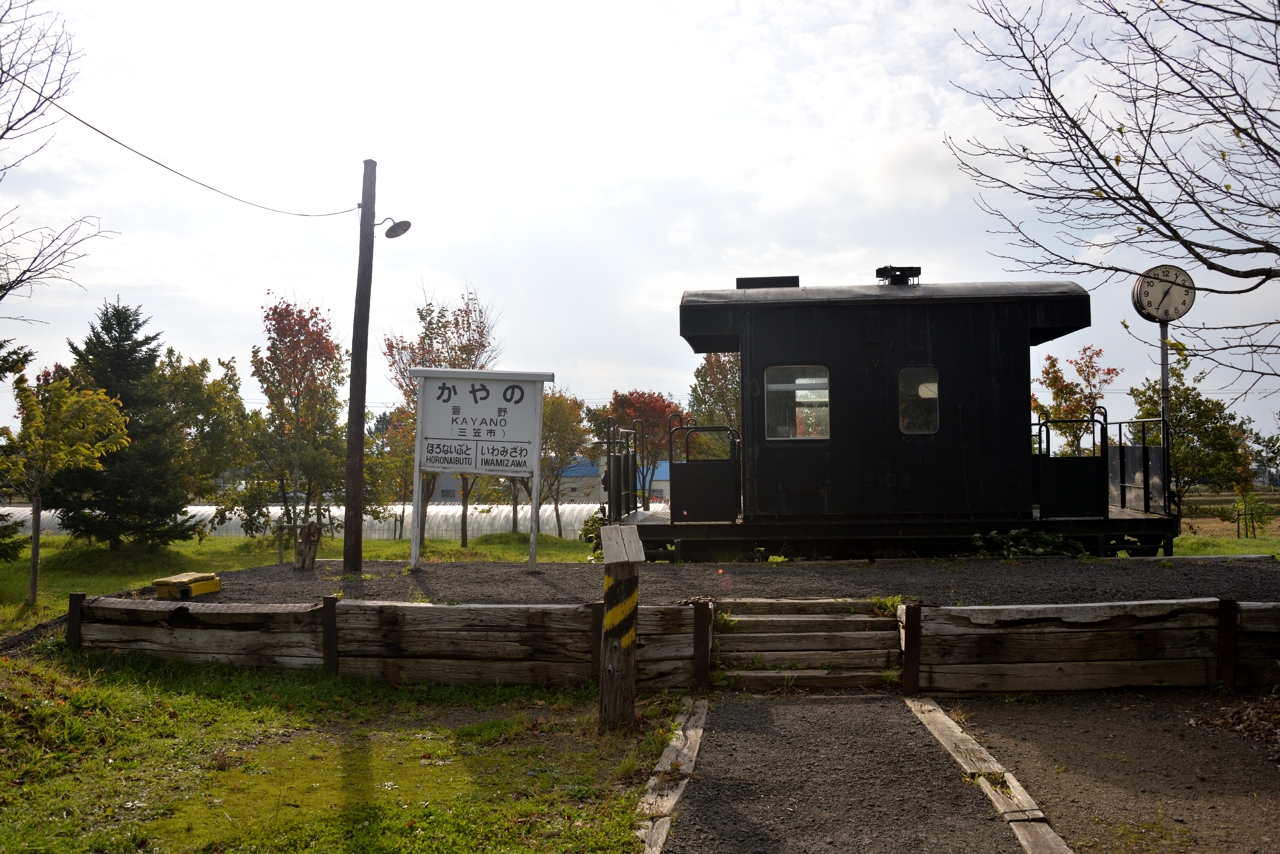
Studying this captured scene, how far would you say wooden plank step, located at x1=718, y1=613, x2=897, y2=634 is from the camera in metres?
7.02

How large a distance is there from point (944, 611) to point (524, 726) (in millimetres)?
3395

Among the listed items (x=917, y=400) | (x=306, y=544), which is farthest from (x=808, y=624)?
(x=306, y=544)

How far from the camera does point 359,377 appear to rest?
10.9 metres

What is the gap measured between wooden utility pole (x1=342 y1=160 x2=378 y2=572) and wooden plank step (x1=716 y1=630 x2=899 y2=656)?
5.75 m

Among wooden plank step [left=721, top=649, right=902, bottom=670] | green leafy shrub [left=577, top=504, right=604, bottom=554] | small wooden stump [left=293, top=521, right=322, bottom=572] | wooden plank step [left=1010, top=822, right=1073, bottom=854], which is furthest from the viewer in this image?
green leafy shrub [left=577, top=504, right=604, bottom=554]

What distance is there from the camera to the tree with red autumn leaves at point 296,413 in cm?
2259

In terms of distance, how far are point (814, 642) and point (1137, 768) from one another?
2.42 m

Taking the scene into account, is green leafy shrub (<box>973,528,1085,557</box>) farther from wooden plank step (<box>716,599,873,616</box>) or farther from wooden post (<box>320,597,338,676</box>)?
wooden post (<box>320,597,338,676</box>)

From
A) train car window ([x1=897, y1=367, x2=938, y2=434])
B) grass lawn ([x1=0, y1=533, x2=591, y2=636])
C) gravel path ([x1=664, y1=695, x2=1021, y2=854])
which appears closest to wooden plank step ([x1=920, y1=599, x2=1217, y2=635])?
gravel path ([x1=664, y1=695, x2=1021, y2=854])

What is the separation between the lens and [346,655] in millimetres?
6984

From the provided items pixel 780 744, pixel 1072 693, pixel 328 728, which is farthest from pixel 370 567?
pixel 1072 693

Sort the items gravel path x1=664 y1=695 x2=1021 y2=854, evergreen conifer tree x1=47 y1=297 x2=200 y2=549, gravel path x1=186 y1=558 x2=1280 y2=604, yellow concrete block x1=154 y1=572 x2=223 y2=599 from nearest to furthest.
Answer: gravel path x1=664 y1=695 x2=1021 y2=854 → gravel path x1=186 y1=558 x2=1280 y2=604 → yellow concrete block x1=154 y1=572 x2=223 y2=599 → evergreen conifer tree x1=47 y1=297 x2=200 y2=549

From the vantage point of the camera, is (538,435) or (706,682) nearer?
(706,682)

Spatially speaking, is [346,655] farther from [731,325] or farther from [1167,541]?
[1167,541]
